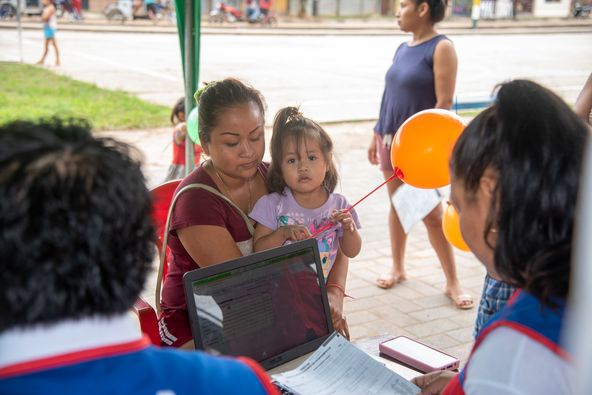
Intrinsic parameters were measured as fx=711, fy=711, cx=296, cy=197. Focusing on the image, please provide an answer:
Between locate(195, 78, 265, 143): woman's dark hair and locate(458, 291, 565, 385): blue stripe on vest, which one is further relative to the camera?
locate(195, 78, 265, 143): woman's dark hair

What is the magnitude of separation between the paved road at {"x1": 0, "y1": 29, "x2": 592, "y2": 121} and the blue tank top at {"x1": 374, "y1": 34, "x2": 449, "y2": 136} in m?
5.89

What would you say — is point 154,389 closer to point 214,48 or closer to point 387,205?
point 387,205

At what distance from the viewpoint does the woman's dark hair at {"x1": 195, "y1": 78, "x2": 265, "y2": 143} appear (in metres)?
2.34

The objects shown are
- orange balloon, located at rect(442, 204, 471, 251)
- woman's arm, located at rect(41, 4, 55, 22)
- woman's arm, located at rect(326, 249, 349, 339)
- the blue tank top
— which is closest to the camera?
woman's arm, located at rect(326, 249, 349, 339)

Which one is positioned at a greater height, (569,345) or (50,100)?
(569,345)

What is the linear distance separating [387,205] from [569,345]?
17.4ft

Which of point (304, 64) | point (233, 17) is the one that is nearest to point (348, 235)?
point (304, 64)

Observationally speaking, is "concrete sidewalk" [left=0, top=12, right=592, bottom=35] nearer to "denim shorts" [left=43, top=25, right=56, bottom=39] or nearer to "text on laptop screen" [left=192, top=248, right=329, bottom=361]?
"denim shorts" [left=43, top=25, right=56, bottom=39]

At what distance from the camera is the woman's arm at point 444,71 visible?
3.84m

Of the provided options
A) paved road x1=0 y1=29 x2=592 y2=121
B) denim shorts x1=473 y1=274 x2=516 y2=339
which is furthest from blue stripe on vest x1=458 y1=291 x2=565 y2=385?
paved road x1=0 y1=29 x2=592 y2=121

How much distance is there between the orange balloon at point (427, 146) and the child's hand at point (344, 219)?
0.77ft

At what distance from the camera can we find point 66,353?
94 cm

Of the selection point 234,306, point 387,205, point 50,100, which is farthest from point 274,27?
point 234,306

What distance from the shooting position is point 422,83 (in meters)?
3.92
